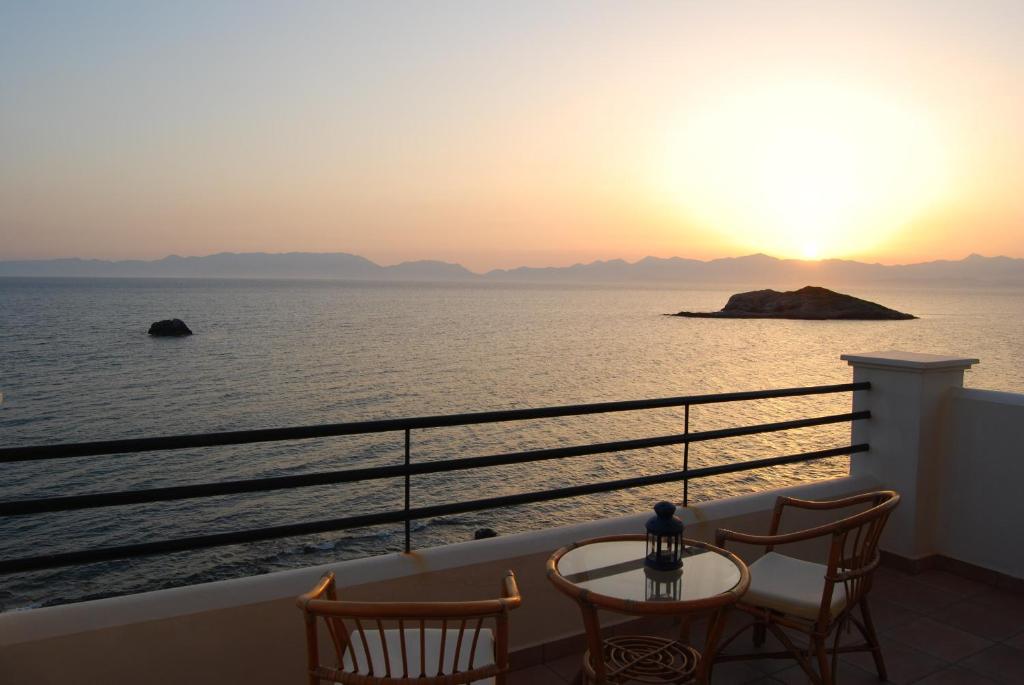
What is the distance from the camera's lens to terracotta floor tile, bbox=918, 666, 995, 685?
347cm

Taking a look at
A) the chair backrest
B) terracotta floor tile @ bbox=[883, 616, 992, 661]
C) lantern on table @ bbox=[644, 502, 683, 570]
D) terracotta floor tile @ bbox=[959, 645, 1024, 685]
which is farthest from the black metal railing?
terracotta floor tile @ bbox=[959, 645, 1024, 685]

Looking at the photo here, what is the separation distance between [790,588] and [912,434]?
217 centimetres

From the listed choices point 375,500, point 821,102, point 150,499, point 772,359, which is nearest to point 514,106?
point 821,102

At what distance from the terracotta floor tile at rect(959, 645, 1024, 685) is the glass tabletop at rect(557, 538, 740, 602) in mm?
1630

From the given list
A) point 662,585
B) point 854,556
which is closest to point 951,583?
point 854,556

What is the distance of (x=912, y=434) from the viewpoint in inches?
193

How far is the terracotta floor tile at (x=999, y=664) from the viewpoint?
3531 millimetres

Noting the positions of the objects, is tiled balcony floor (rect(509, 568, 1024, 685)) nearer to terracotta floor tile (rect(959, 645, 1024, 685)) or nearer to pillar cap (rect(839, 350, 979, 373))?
terracotta floor tile (rect(959, 645, 1024, 685))

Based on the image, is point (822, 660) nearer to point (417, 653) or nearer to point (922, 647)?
point (922, 647)

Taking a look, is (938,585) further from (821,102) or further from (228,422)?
(228,422)

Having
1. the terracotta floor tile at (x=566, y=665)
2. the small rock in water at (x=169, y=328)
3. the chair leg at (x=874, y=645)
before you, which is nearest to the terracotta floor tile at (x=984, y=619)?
the chair leg at (x=874, y=645)

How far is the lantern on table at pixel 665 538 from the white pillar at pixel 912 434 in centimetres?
259

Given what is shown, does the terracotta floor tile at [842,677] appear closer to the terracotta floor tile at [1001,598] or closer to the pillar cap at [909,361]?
the terracotta floor tile at [1001,598]

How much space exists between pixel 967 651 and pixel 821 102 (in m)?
19.0
